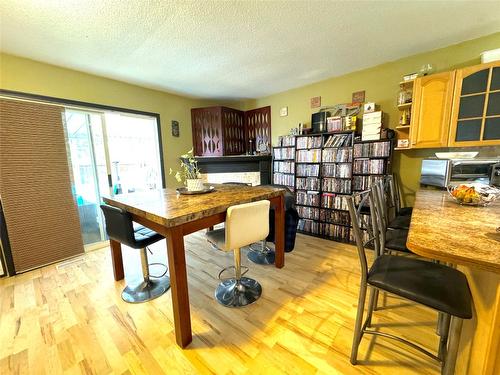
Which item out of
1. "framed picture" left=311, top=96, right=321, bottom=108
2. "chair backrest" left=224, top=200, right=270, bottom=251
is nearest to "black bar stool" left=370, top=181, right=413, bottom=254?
"chair backrest" left=224, top=200, right=270, bottom=251

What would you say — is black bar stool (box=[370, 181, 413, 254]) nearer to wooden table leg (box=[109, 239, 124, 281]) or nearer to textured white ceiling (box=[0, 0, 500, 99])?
textured white ceiling (box=[0, 0, 500, 99])

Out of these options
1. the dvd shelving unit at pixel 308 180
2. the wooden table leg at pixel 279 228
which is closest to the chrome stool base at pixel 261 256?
the wooden table leg at pixel 279 228

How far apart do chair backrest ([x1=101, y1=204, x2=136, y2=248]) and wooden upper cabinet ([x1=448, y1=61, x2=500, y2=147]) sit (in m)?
3.31

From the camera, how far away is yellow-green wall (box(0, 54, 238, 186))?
229 centimetres

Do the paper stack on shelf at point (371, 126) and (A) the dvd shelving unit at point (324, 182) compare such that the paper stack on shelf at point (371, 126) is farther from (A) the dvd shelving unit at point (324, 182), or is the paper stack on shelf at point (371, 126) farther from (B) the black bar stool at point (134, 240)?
(B) the black bar stool at point (134, 240)

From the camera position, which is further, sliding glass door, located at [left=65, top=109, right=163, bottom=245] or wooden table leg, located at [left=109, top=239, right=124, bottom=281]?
sliding glass door, located at [left=65, top=109, right=163, bottom=245]

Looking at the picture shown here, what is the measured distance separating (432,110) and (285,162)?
79.0 inches

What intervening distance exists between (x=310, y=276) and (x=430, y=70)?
278 cm

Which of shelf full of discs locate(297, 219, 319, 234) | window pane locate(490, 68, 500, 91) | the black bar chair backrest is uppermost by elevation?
window pane locate(490, 68, 500, 91)

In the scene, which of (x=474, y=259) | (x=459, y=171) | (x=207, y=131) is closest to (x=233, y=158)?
(x=207, y=131)

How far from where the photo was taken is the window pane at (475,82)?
6.57ft

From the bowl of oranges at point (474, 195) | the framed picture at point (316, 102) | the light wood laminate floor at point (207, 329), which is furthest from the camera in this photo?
the framed picture at point (316, 102)

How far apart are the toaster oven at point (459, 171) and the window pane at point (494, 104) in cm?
47

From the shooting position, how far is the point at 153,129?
363 cm
